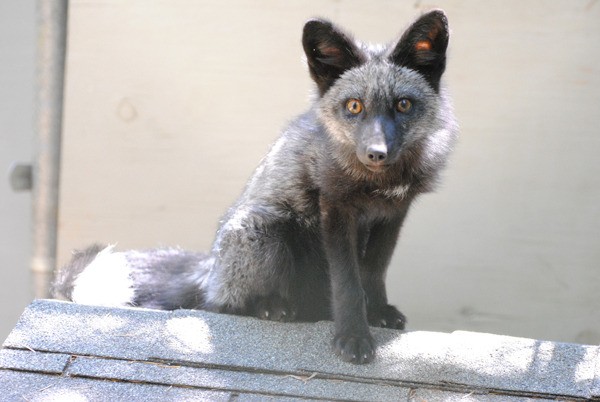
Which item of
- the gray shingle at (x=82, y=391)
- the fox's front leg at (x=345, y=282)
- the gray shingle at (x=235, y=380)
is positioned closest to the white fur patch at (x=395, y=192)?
the fox's front leg at (x=345, y=282)

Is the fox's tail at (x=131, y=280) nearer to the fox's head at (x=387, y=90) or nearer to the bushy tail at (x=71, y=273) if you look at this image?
the bushy tail at (x=71, y=273)

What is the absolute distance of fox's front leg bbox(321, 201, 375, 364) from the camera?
3.49 metres

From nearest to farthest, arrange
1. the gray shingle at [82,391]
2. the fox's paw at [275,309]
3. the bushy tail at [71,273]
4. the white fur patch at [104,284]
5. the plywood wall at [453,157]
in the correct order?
the gray shingle at [82,391], the fox's paw at [275,309], the white fur patch at [104,284], the bushy tail at [71,273], the plywood wall at [453,157]

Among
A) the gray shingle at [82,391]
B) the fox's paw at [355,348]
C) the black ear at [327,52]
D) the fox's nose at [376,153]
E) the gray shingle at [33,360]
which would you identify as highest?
the black ear at [327,52]

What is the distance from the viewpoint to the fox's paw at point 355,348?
11.2 ft

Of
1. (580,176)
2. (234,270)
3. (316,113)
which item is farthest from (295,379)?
(580,176)

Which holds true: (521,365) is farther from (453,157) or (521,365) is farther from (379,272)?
(453,157)

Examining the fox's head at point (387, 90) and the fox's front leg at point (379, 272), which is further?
the fox's front leg at point (379, 272)

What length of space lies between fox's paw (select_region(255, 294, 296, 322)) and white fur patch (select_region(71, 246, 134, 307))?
772mm

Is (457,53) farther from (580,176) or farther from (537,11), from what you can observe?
(580,176)

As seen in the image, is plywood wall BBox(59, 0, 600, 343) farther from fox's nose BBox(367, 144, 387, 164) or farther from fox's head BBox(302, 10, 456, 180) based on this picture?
fox's nose BBox(367, 144, 387, 164)

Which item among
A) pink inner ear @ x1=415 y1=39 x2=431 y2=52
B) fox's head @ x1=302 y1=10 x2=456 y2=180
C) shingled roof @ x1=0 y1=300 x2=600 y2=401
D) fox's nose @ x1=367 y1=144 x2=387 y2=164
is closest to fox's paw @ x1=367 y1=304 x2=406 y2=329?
shingled roof @ x1=0 y1=300 x2=600 y2=401

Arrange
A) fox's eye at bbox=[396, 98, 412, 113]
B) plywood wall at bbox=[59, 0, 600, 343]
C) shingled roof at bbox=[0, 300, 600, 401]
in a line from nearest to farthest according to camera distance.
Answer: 1. shingled roof at bbox=[0, 300, 600, 401]
2. fox's eye at bbox=[396, 98, 412, 113]
3. plywood wall at bbox=[59, 0, 600, 343]

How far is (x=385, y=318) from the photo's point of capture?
3.89 metres
